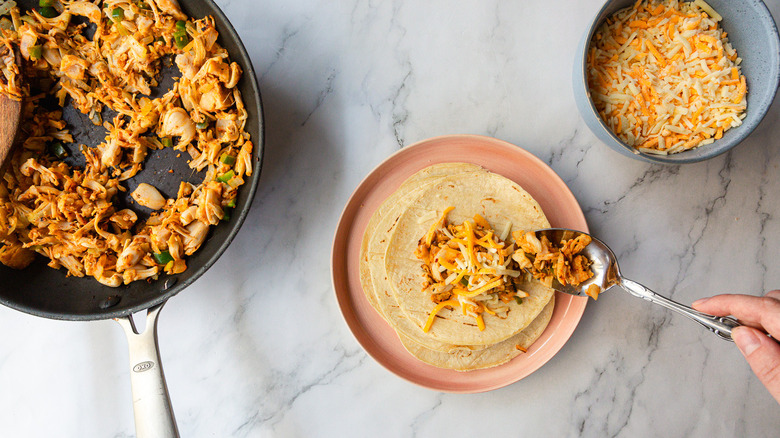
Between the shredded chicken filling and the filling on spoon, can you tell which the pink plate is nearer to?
the filling on spoon

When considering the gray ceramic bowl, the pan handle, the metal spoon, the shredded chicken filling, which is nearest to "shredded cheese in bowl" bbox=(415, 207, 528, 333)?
the metal spoon

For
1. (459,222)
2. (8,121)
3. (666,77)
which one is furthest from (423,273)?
(8,121)

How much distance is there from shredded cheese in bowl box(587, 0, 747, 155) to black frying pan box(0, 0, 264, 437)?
1808 millimetres

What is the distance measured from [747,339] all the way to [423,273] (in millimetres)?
1415

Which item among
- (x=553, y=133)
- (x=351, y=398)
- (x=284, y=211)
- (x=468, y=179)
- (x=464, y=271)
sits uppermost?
(x=553, y=133)

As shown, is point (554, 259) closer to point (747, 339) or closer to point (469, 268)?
point (469, 268)

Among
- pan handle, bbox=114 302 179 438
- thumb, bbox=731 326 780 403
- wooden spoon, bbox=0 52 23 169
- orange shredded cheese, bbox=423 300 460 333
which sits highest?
thumb, bbox=731 326 780 403

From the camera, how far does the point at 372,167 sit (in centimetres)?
270

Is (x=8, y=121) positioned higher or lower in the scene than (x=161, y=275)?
higher

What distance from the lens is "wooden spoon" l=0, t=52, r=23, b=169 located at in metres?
2.29

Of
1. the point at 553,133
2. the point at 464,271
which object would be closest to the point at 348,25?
the point at 553,133

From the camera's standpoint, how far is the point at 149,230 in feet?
8.03

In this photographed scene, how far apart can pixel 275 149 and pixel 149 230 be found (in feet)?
2.65

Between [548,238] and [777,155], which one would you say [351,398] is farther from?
[777,155]
